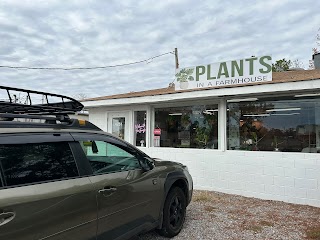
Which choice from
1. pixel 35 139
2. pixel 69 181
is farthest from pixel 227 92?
pixel 35 139

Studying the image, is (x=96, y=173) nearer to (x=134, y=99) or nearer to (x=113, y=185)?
(x=113, y=185)

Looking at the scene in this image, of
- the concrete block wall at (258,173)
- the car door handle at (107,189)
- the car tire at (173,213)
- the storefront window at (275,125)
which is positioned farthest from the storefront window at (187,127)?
the car door handle at (107,189)

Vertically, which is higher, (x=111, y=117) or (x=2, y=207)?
(x=111, y=117)

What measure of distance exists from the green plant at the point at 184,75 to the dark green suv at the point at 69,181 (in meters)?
4.71

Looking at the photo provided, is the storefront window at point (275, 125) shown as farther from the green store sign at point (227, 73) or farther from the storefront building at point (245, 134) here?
the green store sign at point (227, 73)

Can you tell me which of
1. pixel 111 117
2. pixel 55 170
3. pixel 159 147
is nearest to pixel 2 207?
pixel 55 170

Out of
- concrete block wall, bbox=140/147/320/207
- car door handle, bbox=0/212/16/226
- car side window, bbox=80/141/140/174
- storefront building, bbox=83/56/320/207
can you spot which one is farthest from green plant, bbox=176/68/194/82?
car door handle, bbox=0/212/16/226

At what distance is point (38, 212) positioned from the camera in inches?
101

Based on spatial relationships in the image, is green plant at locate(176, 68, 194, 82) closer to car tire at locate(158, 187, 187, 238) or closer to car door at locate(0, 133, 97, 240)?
car tire at locate(158, 187, 187, 238)

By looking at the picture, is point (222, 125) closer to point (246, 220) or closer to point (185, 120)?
point (185, 120)

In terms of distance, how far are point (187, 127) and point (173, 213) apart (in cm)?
456

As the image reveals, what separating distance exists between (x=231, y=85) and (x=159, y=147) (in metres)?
3.22

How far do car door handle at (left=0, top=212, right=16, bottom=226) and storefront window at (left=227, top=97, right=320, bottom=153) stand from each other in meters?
6.61

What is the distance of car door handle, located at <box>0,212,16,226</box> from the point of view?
90.5 inches
